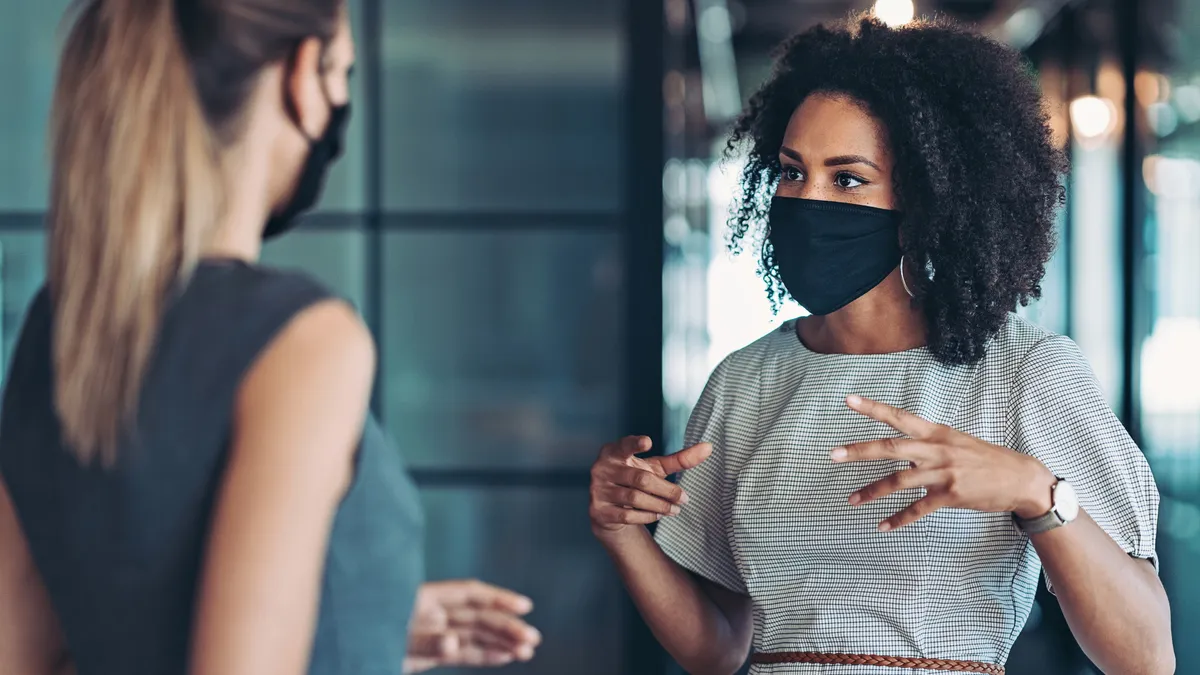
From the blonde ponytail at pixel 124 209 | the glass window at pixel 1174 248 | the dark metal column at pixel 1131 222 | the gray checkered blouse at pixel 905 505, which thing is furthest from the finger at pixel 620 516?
the dark metal column at pixel 1131 222

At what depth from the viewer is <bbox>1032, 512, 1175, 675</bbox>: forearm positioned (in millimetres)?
1189

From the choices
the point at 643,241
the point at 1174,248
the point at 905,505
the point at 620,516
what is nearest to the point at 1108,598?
the point at 905,505

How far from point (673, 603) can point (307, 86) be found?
0.90 meters

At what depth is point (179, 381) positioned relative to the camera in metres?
0.85

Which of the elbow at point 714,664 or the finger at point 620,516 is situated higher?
the finger at point 620,516

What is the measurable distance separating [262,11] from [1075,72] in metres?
5.20

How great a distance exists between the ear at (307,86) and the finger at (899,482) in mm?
619

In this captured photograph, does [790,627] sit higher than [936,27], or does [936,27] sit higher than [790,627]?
[936,27]

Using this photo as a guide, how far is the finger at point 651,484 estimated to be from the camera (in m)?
1.35

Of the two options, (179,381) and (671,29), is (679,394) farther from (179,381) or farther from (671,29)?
(179,381)

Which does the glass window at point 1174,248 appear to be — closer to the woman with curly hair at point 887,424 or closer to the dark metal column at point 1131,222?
the dark metal column at point 1131,222

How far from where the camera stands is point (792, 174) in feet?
4.99

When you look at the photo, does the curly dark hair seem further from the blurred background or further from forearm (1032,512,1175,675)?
Result: the blurred background

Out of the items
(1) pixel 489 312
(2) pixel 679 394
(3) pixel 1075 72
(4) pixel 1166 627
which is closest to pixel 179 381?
(4) pixel 1166 627
